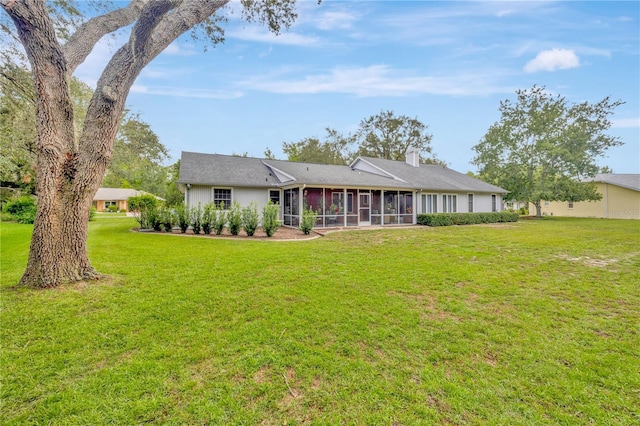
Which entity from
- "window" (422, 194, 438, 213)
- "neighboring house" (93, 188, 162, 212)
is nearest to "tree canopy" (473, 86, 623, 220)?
"window" (422, 194, 438, 213)

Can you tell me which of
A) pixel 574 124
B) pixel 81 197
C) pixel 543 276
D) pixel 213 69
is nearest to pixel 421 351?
pixel 543 276

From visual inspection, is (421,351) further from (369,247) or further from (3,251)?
(3,251)

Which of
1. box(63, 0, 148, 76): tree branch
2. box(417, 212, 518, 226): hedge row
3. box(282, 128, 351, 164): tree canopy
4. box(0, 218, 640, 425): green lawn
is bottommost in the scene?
box(0, 218, 640, 425): green lawn

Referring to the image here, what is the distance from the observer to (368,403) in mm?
2275

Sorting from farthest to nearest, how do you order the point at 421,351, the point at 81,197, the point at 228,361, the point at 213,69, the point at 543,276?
the point at 213,69
the point at 543,276
the point at 81,197
the point at 421,351
the point at 228,361

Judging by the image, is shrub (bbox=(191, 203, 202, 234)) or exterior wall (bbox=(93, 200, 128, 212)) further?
exterior wall (bbox=(93, 200, 128, 212))

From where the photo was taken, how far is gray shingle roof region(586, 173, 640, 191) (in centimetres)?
2408

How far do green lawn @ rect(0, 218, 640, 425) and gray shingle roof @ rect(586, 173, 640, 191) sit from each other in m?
28.0

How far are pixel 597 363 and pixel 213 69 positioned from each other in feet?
48.3

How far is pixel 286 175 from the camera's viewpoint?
15.3 m

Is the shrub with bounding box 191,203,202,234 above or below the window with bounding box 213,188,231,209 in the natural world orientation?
below

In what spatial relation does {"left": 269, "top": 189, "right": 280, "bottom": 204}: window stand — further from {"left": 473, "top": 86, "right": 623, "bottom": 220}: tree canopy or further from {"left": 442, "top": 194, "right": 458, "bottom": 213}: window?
{"left": 473, "top": 86, "right": 623, "bottom": 220}: tree canopy

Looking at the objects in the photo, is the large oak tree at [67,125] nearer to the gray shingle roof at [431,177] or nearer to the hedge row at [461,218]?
the gray shingle roof at [431,177]

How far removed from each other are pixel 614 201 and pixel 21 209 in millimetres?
46924
